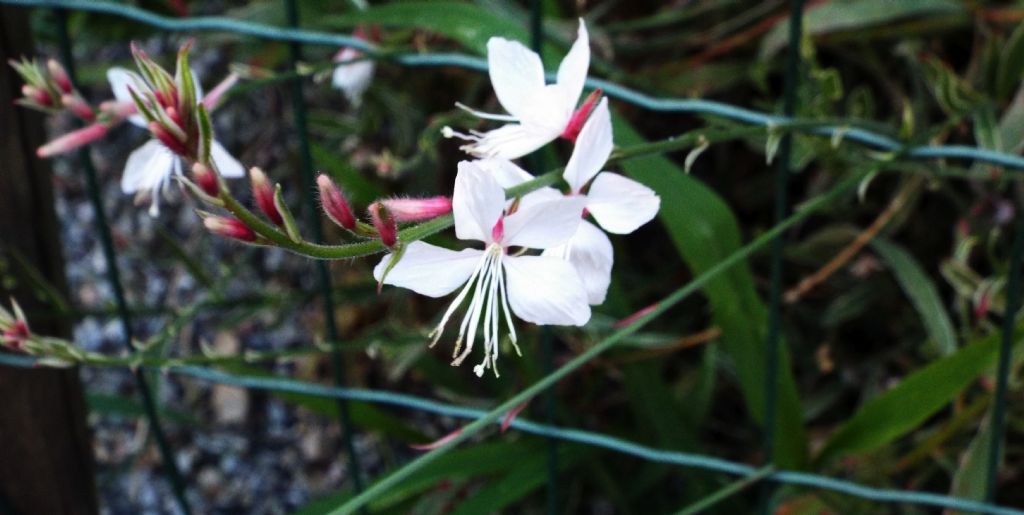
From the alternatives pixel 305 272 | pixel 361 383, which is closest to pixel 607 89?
pixel 361 383

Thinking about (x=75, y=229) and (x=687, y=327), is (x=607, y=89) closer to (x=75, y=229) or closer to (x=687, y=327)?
(x=687, y=327)

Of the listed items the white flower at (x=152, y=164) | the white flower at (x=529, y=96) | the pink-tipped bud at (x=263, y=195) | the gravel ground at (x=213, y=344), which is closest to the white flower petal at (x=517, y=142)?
the white flower at (x=529, y=96)

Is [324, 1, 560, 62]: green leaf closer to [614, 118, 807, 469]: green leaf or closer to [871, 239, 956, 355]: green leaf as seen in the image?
[614, 118, 807, 469]: green leaf

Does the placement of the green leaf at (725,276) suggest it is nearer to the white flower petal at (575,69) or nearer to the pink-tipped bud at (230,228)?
the white flower petal at (575,69)

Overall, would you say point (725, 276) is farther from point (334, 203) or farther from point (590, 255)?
point (334, 203)

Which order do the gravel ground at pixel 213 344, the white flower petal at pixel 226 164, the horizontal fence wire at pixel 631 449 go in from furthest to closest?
1. the gravel ground at pixel 213 344
2. the horizontal fence wire at pixel 631 449
3. the white flower petal at pixel 226 164

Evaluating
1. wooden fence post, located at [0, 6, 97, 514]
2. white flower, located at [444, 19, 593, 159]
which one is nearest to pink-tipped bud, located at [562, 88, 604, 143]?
white flower, located at [444, 19, 593, 159]

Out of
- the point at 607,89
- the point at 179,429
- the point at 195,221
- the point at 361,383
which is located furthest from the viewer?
the point at 195,221
